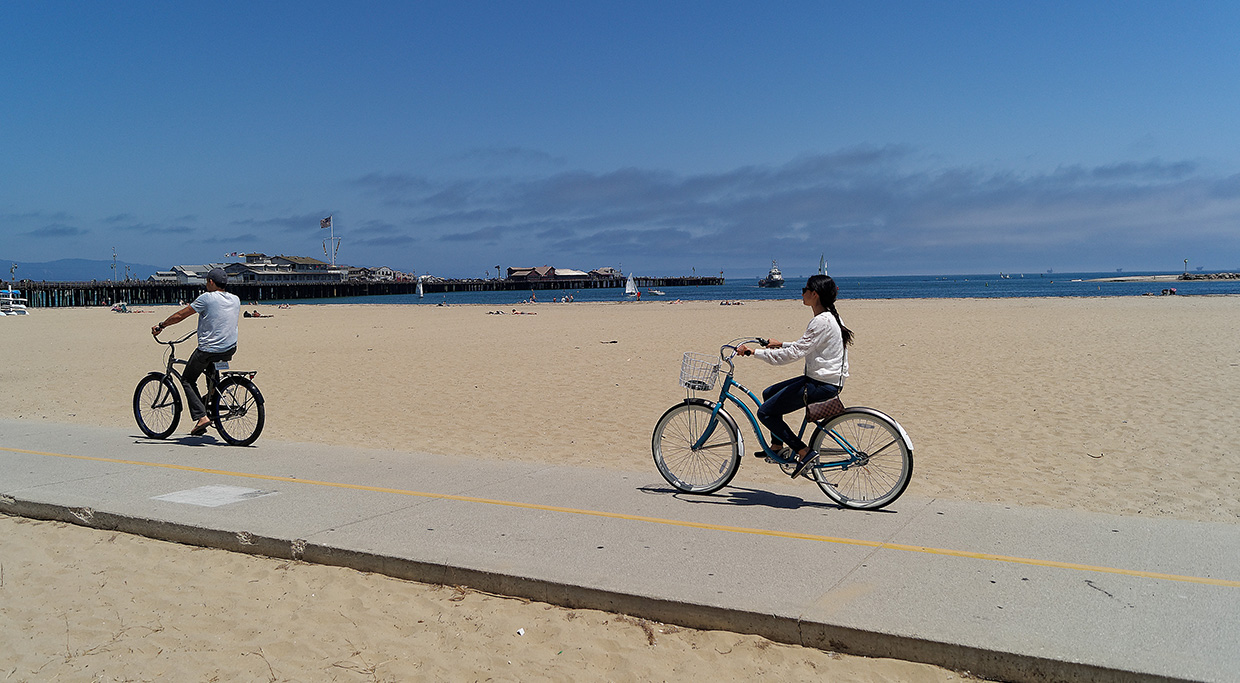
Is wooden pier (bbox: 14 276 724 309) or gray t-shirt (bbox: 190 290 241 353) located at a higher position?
wooden pier (bbox: 14 276 724 309)

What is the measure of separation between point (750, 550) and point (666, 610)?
0.95 m

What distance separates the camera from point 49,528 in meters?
5.84

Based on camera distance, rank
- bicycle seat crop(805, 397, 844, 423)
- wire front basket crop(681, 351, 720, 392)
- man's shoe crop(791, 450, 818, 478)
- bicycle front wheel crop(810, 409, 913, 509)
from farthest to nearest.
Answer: wire front basket crop(681, 351, 720, 392), man's shoe crop(791, 450, 818, 478), bicycle seat crop(805, 397, 844, 423), bicycle front wheel crop(810, 409, 913, 509)

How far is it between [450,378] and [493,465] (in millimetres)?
7964

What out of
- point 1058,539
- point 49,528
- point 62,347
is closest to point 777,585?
point 1058,539

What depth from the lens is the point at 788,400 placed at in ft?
18.7

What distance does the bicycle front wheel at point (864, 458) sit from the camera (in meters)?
5.49

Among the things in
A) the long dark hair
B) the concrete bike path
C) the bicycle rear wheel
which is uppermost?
the long dark hair

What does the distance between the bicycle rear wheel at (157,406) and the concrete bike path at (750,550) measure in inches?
55.3

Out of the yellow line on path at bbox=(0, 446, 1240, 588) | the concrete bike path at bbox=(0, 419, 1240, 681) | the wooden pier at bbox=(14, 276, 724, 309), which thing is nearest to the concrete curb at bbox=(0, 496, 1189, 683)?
the concrete bike path at bbox=(0, 419, 1240, 681)

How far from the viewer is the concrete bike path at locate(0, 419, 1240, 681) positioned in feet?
12.0

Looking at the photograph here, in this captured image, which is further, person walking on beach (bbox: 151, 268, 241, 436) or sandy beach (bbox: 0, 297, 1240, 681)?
person walking on beach (bbox: 151, 268, 241, 436)

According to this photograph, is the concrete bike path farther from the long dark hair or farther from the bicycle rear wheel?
the bicycle rear wheel

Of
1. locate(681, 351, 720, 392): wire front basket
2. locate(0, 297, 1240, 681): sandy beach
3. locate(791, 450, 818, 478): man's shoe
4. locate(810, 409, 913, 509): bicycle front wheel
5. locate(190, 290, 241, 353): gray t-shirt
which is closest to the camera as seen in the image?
locate(0, 297, 1240, 681): sandy beach
